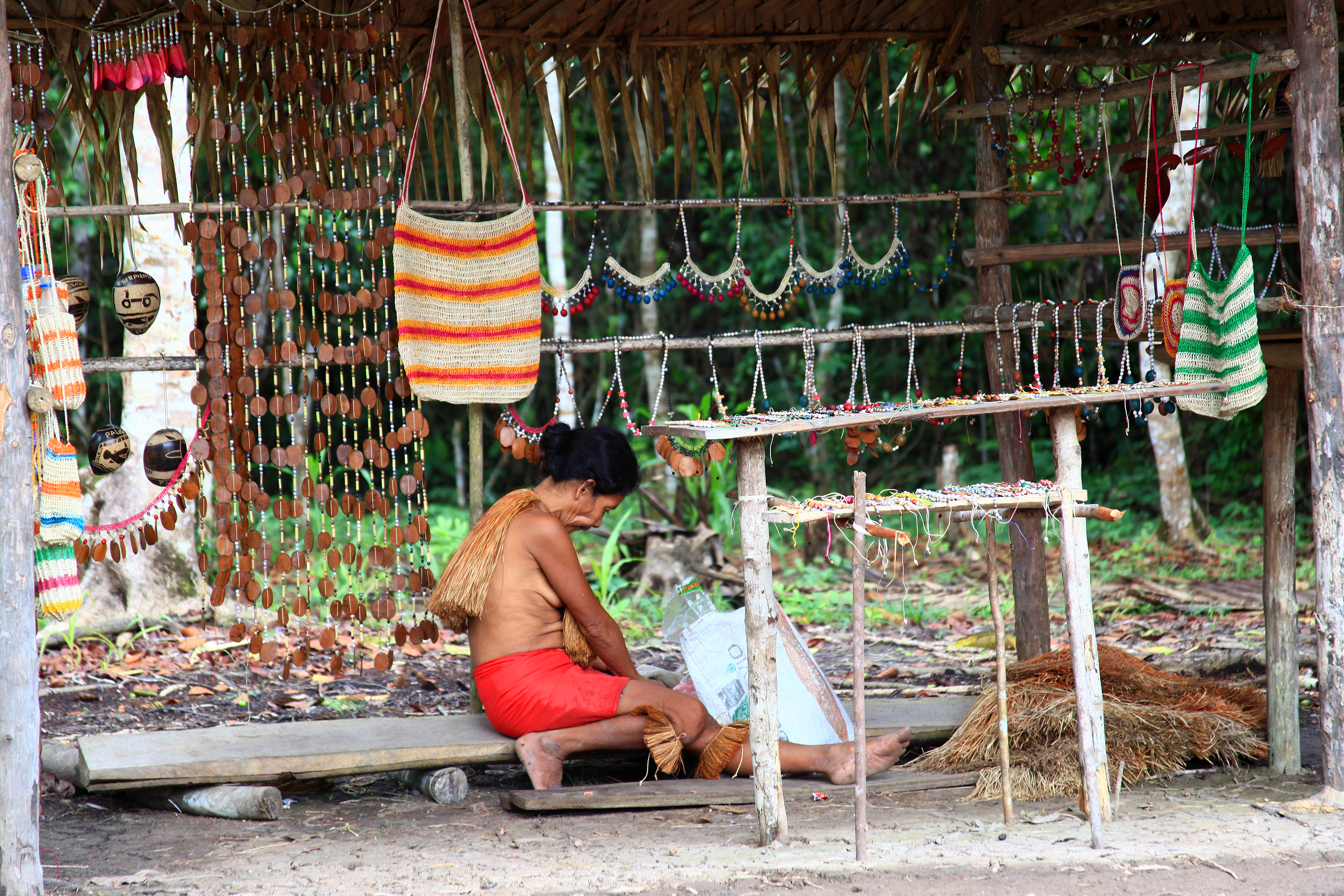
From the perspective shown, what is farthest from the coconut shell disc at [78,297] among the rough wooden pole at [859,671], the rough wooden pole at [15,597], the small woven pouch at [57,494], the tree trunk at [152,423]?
the rough wooden pole at [859,671]

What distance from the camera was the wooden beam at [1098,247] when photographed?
397cm

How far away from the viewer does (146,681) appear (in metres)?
5.55

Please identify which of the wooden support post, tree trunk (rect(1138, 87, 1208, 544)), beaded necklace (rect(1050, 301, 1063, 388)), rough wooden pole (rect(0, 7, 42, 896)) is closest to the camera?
rough wooden pole (rect(0, 7, 42, 896))

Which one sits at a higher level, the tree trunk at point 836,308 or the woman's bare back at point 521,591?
the tree trunk at point 836,308

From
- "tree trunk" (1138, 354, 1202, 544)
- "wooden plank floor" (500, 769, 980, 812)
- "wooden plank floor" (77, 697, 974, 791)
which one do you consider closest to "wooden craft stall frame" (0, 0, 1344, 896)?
"wooden plank floor" (500, 769, 980, 812)

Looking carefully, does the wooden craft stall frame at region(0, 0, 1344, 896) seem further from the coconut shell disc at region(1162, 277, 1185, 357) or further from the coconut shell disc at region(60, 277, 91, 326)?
the coconut shell disc at region(1162, 277, 1185, 357)

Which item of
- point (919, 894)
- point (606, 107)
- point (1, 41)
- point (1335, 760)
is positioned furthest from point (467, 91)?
point (1335, 760)

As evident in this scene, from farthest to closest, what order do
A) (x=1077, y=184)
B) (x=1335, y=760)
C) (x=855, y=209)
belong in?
(x=855, y=209) → (x=1077, y=184) → (x=1335, y=760)

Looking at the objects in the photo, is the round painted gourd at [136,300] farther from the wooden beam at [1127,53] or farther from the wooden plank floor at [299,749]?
the wooden beam at [1127,53]

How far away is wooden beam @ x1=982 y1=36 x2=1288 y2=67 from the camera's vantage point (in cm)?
384

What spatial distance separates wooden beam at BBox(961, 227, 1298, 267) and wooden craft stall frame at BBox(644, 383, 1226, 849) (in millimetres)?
938

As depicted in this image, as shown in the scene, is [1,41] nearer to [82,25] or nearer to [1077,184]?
[82,25]

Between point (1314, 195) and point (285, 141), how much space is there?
3.37 m

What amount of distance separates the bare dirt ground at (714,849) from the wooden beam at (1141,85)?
2.26m
